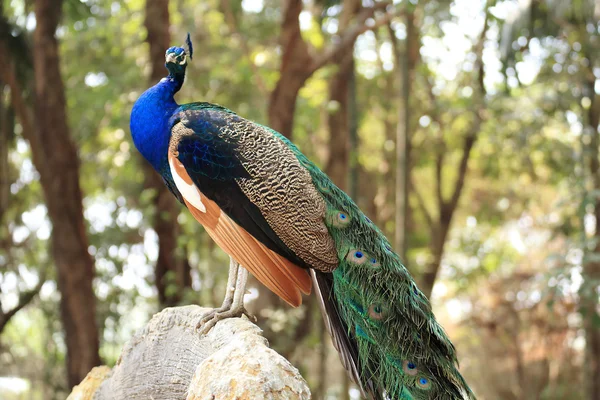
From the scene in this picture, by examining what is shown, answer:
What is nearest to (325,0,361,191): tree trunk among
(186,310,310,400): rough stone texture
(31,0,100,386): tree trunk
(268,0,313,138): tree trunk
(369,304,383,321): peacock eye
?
(268,0,313,138): tree trunk

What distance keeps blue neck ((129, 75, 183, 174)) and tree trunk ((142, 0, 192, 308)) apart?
2919 millimetres

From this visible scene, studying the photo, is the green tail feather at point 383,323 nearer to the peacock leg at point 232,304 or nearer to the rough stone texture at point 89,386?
the peacock leg at point 232,304

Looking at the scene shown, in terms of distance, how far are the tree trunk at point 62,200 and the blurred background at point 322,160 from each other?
14 millimetres

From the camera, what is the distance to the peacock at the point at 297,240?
277 cm

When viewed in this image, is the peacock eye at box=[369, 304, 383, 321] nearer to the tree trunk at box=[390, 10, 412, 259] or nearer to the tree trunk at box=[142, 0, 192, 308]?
the tree trunk at box=[142, 0, 192, 308]

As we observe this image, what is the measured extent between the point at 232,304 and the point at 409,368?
693 millimetres

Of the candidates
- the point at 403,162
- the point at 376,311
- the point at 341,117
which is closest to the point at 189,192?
the point at 376,311

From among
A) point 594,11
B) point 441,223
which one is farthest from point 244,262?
point 441,223

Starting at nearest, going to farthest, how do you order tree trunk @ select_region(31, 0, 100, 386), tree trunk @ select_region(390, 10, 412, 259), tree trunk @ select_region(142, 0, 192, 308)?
tree trunk @ select_region(31, 0, 100, 386)
tree trunk @ select_region(142, 0, 192, 308)
tree trunk @ select_region(390, 10, 412, 259)

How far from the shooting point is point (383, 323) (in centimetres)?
280

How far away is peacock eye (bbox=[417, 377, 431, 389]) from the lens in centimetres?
271

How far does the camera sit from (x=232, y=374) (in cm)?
226

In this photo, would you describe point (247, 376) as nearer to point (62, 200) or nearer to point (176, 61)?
point (176, 61)

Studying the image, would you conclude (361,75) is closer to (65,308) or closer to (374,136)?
(374,136)
